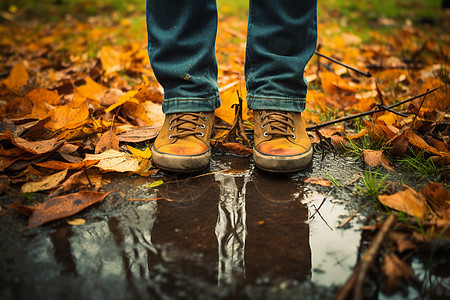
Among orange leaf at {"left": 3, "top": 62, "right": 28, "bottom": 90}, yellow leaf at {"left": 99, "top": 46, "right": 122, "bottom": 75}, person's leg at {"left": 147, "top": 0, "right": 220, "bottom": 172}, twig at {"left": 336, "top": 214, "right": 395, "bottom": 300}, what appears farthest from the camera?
yellow leaf at {"left": 99, "top": 46, "right": 122, "bottom": 75}

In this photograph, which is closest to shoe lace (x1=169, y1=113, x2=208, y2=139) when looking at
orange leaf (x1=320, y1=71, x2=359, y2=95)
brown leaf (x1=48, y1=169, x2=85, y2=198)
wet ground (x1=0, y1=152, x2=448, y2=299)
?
wet ground (x1=0, y1=152, x2=448, y2=299)

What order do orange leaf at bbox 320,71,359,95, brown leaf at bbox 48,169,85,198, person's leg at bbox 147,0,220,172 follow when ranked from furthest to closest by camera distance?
1. orange leaf at bbox 320,71,359,95
2. person's leg at bbox 147,0,220,172
3. brown leaf at bbox 48,169,85,198

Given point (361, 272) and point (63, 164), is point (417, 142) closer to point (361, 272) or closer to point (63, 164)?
point (361, 272)

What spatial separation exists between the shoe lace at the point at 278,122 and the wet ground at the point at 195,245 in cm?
24

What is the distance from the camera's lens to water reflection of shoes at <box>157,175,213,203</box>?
111 centimetres

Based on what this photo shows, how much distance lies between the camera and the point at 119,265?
813mm

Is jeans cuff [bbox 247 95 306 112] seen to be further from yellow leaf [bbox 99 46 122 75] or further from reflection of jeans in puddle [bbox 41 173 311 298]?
yellow leaf [bbox 99 46 122 75]

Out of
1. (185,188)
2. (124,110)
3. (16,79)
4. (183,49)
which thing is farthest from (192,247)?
(16,79)

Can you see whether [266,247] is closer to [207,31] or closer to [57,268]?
[57,268]

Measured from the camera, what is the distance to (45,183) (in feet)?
3.57

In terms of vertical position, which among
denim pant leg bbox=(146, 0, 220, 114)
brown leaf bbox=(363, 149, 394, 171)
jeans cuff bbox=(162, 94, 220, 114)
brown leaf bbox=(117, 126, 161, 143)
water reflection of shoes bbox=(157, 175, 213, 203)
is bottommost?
water reflection of shoes bbox=(157, 175, 213, 203)

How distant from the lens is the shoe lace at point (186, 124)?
1337 mm

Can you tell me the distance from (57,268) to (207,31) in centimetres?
105

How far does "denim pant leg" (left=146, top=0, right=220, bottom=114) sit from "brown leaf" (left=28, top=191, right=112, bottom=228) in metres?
0.55
